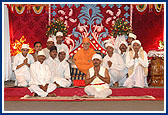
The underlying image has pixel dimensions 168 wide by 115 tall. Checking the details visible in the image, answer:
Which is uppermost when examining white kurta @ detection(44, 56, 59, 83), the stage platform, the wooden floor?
white kurta @ detection(44, 56, 59, 83)

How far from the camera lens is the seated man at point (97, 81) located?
705 cm

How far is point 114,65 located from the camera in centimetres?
862

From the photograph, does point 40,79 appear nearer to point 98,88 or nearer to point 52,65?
point 52,65

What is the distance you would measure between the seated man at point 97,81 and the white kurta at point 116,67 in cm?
132

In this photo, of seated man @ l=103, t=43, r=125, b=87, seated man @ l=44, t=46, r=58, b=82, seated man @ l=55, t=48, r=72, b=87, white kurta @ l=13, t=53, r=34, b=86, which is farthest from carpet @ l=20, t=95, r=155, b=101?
seated man @ l=103, t=43, r=125, b=87

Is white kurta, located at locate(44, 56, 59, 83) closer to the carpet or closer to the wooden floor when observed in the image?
the carpet

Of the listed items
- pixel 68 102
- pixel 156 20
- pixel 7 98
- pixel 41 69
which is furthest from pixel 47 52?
pixel 156 20

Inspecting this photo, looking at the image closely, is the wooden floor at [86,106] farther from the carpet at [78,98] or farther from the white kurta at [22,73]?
the white kurta at [22,73]

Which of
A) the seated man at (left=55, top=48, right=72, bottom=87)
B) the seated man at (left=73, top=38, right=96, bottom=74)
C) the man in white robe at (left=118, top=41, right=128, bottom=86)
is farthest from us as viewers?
the seated man at (left=73, top=38, right=96, bottom=74)

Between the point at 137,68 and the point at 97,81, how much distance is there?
1.59 m

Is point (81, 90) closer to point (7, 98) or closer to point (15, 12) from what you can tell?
point (7, 98)

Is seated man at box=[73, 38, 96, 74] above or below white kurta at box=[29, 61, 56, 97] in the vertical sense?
above

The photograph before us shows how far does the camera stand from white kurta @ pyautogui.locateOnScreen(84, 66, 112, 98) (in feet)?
23.1

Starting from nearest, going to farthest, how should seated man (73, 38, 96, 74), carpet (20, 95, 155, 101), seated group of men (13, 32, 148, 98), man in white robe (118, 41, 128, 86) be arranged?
1. carpet (20, 95, 155, 101)
2. seated group of men (13, 32, 148, 98)
3. man in white robe (118, 41, 128, 86)
4. seated man (73, 38, 96, 74)
